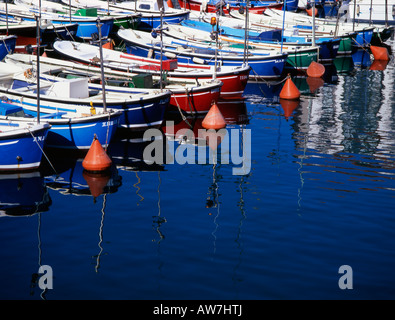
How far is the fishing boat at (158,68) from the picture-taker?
1480 inches

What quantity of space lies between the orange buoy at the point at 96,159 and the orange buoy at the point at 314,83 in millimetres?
20997

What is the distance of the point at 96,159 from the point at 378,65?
34.4 metres

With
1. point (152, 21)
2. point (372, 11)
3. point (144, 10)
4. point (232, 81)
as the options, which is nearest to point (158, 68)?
point (232, 81)

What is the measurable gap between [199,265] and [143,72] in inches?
833

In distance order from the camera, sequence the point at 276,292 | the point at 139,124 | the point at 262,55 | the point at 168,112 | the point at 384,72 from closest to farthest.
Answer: the point at 276,292 < the point at 139,124 < the point at 168,112 < the point at 262,55 < the point at 384,72

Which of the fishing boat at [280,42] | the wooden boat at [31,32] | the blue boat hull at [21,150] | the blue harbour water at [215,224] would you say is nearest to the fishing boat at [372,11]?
the fishing boat at [280,42]

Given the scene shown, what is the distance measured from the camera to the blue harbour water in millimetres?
18031

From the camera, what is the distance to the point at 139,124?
32.4m

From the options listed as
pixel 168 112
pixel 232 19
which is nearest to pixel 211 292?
pixel 168 112

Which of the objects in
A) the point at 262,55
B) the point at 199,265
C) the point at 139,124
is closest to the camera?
the point at 199,265

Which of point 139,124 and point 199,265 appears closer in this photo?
point 199,265

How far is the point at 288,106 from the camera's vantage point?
39.6 metres

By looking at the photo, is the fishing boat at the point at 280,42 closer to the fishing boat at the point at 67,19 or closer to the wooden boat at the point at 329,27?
the wooden boat at the point at 329,27

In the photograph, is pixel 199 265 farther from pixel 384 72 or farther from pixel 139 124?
pixel 384 72
